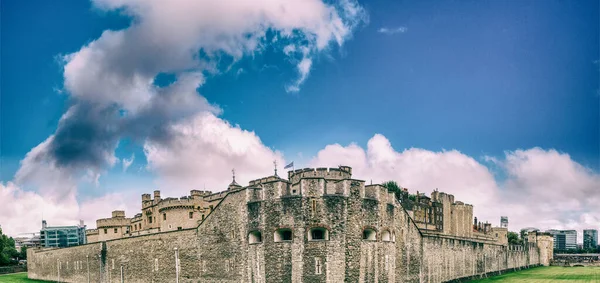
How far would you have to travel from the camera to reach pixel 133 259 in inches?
1729

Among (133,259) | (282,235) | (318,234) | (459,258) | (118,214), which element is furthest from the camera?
(118,214)

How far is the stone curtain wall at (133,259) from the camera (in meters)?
38.6

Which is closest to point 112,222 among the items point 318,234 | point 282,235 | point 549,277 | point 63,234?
point 282,235

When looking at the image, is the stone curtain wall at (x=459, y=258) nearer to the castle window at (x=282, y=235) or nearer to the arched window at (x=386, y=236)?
the arched window at (x=386, y=236)

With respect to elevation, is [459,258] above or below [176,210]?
below

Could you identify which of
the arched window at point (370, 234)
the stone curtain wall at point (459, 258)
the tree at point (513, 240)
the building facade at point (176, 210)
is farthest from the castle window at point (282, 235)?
the tree at point (513, 240)

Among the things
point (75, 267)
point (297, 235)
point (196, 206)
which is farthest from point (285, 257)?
point (75, 267)

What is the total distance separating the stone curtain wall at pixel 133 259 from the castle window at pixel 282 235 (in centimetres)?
848

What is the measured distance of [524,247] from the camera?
8469 centimetres

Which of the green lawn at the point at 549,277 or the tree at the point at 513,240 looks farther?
the tree at the point at 513,240

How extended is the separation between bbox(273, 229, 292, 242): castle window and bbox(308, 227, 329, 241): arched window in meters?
1.40

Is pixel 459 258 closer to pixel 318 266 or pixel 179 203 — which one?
pixel 318 266

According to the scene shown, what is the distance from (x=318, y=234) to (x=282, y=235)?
2.36 m

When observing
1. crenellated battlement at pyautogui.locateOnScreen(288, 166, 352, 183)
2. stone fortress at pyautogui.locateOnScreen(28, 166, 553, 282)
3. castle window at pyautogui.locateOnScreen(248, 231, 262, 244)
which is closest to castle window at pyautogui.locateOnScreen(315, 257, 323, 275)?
stone fortress at pyautogui.locateOnScreen(28, 166, 553, 282)
